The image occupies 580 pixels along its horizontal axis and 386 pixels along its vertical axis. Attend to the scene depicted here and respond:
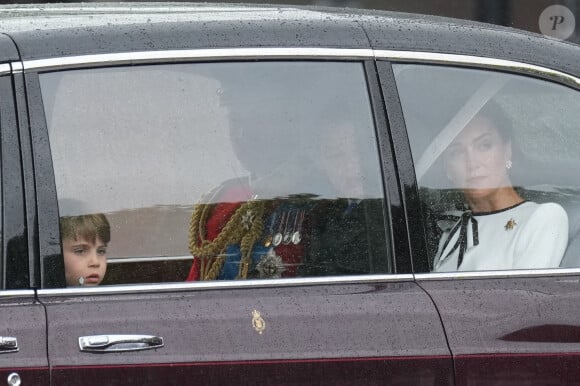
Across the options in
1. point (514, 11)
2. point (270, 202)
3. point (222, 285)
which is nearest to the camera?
point (222, 285)

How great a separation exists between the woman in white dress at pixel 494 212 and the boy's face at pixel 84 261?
0.85 metres

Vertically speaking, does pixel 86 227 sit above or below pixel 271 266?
above

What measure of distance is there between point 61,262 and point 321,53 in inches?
30.2

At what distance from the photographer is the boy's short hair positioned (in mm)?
2820

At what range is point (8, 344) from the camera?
2.66 metres

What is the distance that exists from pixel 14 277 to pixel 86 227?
0.67 ft

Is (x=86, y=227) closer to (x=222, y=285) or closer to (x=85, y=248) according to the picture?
(x=85, y=248)

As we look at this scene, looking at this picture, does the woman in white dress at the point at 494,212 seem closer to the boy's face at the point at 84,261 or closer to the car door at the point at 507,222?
the car door at the point at 507,222

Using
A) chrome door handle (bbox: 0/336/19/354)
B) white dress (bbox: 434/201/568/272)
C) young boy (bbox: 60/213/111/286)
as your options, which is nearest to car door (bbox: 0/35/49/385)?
chrome door handle (bbox: 0/336/19/354)

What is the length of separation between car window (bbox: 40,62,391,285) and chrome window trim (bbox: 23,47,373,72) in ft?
0.06

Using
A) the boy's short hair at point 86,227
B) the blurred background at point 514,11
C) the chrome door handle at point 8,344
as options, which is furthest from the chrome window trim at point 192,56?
the blurred background at point 514,11

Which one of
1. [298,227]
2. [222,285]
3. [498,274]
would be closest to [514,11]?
[498,274]

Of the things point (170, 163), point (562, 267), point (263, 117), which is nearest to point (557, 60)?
point (562, 267)

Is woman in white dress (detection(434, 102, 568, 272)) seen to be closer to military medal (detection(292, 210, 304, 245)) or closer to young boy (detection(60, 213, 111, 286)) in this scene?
military medal (detection(292, 210, 304, 245))
